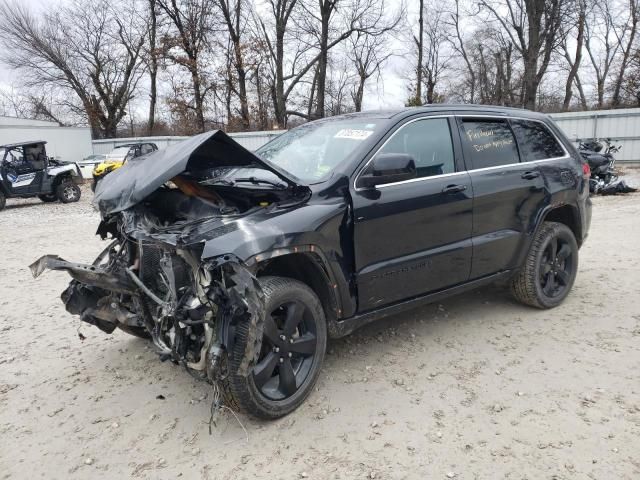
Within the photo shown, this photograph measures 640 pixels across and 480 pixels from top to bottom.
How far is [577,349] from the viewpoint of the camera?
3770mm

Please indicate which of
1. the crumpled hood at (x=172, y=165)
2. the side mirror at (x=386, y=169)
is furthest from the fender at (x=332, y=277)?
the side mirror at (x=386, y=169)

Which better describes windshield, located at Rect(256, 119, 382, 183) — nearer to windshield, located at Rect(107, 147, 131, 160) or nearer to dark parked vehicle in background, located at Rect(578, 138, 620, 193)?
dark parked vehicle in background, located at Rect(578, 138, 620, 193)

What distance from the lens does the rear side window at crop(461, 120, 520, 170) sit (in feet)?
13.1

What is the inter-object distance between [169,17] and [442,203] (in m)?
29.9

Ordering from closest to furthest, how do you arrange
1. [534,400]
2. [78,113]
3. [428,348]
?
[534,400]
[428,348]
[78,113]

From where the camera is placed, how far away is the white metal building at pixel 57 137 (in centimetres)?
2291

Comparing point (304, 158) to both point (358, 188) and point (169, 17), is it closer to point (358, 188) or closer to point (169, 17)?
point (358, 188)

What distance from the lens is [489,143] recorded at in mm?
4137

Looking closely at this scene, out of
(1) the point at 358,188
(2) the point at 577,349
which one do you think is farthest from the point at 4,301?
(2) the point at 577,349

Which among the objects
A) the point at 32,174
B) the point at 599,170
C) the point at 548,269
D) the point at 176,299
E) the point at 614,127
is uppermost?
the point at 614,127

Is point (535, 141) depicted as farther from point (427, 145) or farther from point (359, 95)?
point (359, 95)

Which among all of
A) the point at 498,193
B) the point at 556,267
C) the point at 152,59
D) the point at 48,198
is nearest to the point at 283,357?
the point at 498,193

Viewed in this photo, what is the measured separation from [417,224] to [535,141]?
1834 mm

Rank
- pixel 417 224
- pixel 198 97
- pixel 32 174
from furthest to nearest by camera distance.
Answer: pixel 198 97, pixel 32 174, pixel 417 224
